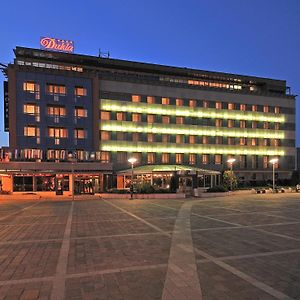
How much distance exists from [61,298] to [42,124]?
147ft

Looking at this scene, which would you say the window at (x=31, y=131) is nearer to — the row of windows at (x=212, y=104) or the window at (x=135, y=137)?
the window at (x=135, y=137)

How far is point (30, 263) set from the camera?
30.4 ft

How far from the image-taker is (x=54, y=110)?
49438mm

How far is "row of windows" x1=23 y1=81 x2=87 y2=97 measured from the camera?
48.0 metres

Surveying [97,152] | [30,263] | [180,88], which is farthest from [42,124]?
[30,263]

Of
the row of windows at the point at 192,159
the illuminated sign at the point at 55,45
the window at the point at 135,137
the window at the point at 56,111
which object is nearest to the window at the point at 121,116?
the window at the point at 135,137

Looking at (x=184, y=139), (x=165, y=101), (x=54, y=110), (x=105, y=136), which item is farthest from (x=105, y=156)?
(x=184, y=139)

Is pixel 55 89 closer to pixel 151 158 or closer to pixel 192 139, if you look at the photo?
pixel 151 158

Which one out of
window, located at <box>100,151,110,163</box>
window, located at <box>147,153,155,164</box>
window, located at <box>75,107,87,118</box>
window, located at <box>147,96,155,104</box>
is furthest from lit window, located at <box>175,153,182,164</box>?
window, located at <box>75,107,87,118</box>

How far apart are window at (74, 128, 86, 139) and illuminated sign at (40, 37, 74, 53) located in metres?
16.6

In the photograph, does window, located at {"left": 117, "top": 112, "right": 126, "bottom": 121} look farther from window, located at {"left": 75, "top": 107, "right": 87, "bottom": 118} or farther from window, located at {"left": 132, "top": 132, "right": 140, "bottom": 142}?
window, located at {"left": 75, "top": 107, "right": 87, "bottom": 118}

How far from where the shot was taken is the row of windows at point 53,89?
1891 inches

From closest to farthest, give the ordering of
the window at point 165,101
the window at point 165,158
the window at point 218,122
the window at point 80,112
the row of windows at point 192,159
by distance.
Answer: the window at point 80,112 < the row of windows at point 192,159 < the window at point 165,158 < the window at point 165,101 < the window at point 218,122

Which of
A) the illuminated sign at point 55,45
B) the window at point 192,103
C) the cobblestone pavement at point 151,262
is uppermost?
the illuminated sign at point 55,45
